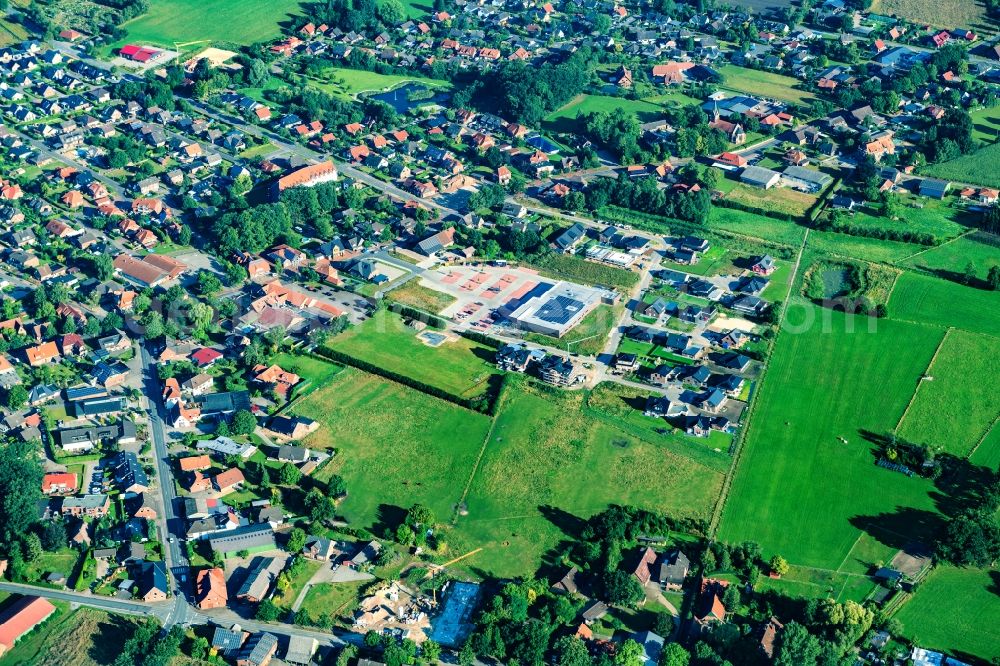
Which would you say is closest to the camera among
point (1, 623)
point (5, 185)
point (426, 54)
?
point (1, 623)

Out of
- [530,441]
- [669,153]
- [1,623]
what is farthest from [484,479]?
[669,153]

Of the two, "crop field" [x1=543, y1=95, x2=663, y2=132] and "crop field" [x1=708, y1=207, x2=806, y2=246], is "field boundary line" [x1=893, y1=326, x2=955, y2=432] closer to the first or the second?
"crop field" [x1=708, y1=207, x2=806, y2=246]

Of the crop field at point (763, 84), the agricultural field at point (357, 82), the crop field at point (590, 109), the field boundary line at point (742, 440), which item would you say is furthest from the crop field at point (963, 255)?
the agricultural field at point (357, 82)

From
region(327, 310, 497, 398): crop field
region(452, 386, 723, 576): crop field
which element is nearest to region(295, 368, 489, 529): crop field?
region(327, 310, 497, 398): crop field

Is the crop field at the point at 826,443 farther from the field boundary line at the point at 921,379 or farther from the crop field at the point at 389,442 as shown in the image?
the crop field at the point at 389,442

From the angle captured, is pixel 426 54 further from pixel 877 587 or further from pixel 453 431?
pixel 877 587
